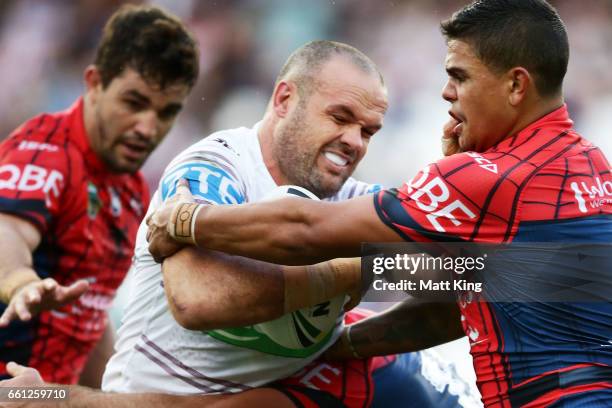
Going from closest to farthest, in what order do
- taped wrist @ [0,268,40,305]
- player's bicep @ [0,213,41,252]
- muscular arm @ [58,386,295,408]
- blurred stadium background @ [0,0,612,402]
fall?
muscular arm @ [58,386,295,408]
taped wrist @ [0,268,40,305]
player's bicep @ [0,213,41,252]
blurred stadium background @ [0,0,612,402]

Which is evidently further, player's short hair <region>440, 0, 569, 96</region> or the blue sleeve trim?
the blue sleeve trim

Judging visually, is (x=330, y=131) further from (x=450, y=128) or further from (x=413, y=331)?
(x=413, y=331)

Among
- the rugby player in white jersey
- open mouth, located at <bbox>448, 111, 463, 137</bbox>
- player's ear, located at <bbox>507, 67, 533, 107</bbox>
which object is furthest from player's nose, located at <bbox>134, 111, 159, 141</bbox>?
player's ear, located at <bbox>507, 67, 533, 107</bbox>

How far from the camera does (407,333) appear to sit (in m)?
3.46

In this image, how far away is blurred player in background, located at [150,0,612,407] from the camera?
2.61m

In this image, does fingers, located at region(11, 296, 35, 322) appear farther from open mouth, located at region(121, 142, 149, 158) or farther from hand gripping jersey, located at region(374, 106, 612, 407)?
open mouth, located at region(121, 142, 149, 158)

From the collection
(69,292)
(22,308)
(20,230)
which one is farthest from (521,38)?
(20,230)

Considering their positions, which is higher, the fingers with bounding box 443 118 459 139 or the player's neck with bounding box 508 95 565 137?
the player's neck with bounding box 508 95 565 137

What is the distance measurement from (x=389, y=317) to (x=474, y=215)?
3.34 feet

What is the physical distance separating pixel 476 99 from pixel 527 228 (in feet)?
1.56

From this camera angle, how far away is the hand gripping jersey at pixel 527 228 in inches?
102

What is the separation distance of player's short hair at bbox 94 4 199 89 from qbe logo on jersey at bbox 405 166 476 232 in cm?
275

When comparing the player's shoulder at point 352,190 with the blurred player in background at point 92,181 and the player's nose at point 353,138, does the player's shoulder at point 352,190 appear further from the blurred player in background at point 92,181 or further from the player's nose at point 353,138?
the blurred player in background at point 92,181

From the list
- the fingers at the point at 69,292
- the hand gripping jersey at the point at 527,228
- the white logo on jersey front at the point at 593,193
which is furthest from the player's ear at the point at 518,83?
the fingers at the point at 69,292
